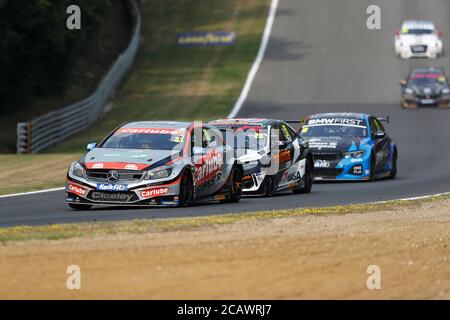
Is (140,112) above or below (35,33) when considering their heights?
below

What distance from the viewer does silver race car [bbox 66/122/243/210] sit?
720 inches

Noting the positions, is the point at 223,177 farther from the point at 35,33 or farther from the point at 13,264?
Answer: the point at 35,33

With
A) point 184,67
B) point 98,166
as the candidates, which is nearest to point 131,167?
point 98,166

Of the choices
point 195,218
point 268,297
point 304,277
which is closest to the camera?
point 268,297

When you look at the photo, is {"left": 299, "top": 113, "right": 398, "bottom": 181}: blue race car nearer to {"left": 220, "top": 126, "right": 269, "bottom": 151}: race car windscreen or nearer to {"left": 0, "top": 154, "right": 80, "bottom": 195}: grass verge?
{"left": 220, "top": 126, "right": 269, "bottom": 151}: race car windscreen

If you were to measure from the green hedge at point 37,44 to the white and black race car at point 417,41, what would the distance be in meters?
15.6

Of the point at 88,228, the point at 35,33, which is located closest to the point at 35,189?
the point at 88,228

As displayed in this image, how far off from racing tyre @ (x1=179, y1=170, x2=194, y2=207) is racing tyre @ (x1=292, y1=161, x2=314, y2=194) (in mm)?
4353

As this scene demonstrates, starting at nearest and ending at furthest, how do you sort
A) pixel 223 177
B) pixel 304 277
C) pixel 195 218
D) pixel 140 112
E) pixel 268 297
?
1. pixel 268 297
2. pixel 304 277
3. pixel 195 218
4. pixel 223 177
5. pixel 140 112

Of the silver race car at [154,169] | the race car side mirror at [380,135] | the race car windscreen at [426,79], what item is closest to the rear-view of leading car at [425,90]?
the race car windscreen at [426,79]

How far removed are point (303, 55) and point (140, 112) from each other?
41.7 feet

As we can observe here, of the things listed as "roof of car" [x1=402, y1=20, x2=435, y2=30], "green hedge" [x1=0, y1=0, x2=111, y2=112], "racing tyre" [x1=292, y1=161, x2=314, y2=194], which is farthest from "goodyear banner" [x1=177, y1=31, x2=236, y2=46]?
"racing tyre" [x1=292, y1=161, x2=314, y2=194]

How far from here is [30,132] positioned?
3541cm

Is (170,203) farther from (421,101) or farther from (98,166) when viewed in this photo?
(421,101)
